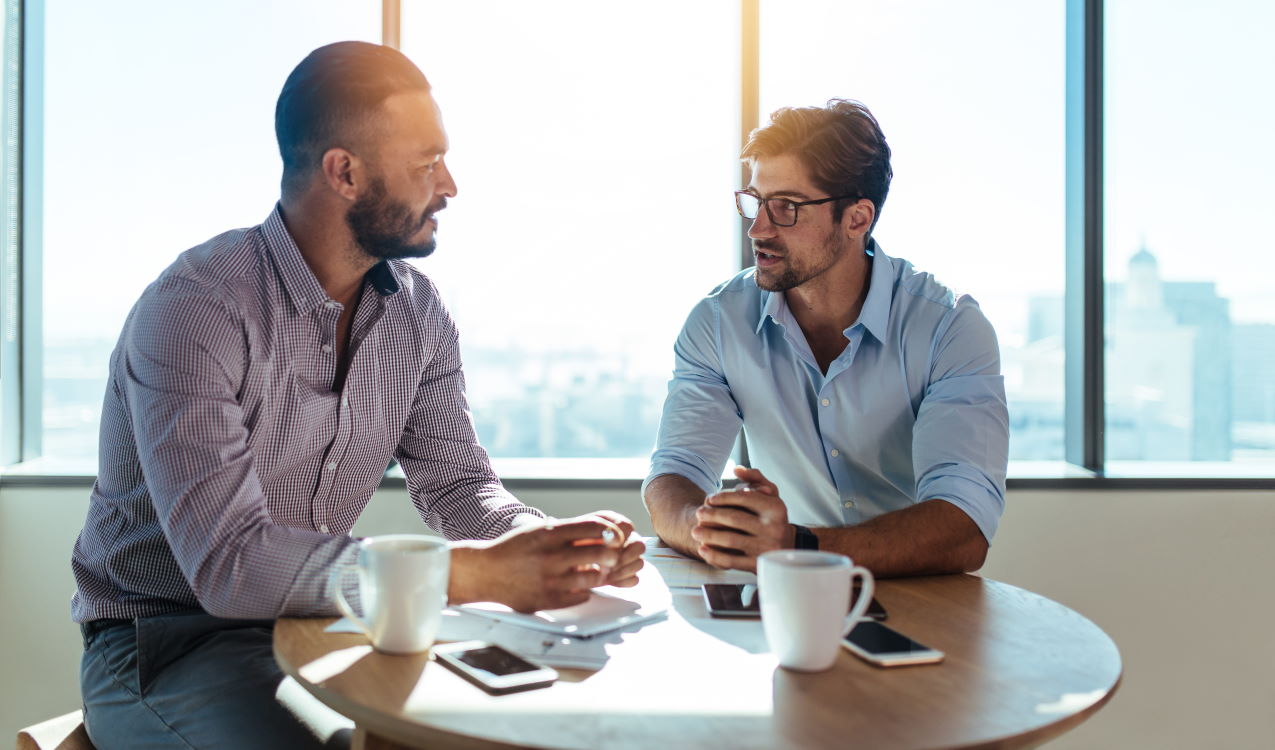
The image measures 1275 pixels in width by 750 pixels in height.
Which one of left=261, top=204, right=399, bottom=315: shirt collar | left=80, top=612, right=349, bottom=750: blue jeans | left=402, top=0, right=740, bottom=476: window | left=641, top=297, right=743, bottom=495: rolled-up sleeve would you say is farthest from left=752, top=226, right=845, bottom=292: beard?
left=80, top=612, right=349, bottom=750: blue jeans

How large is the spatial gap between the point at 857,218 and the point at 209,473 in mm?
1451

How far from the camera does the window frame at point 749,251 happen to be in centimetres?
279

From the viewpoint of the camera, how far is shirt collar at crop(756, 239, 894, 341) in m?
1.98

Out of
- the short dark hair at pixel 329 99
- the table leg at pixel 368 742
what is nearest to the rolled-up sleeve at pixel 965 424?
the table leg at pixel 368 742

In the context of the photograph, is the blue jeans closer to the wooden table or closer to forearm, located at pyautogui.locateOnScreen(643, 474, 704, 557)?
the wooden table

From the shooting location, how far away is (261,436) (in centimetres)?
153

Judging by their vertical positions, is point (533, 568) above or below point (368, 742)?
above

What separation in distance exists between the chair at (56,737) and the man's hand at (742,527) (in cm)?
97

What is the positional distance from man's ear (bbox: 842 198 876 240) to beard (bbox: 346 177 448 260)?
95 centimetres

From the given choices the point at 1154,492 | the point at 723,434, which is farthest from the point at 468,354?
the point at 1154,492

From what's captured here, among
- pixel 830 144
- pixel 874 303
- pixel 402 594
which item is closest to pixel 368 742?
pixel 402 594

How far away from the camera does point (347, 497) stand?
1708 millimetres

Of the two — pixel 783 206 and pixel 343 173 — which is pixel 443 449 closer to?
pixel 343 173

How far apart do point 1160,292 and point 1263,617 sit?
955 millimetres
